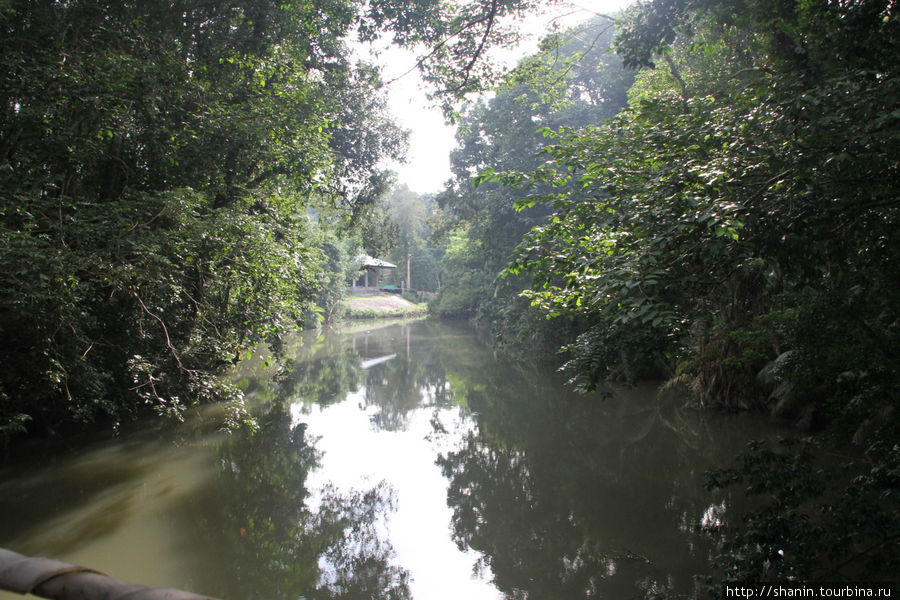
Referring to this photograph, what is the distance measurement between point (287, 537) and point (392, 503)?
1290 millimetres

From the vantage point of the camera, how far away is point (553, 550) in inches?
191

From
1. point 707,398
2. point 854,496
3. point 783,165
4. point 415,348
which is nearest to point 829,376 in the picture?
point 854,496

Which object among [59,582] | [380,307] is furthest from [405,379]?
[380,307]

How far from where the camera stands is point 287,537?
5164mm

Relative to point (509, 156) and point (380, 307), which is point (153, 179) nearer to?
point (509, 156)

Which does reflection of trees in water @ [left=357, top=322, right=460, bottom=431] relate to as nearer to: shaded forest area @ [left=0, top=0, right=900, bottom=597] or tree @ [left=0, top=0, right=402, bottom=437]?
shaded forest area @ [left=0, top=0, right=900, bottom=597]

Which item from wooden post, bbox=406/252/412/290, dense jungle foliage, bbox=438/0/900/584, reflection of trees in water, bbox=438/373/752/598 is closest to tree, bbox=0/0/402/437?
reflection of trees in water, bbox=438/373/752/598

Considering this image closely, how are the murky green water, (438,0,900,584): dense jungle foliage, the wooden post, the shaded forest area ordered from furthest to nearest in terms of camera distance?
1. the wooden post
2. the murky green water
3. the shaded forest area
4. (438,0,900,584): dense jungle foliage

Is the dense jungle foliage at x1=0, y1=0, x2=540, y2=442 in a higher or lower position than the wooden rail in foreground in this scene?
higher

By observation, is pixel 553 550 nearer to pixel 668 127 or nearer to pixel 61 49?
pixel 668 127

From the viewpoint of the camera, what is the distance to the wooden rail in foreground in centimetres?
102

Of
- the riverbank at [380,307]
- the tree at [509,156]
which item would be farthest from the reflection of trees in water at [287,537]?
the riverbank at [380,307]

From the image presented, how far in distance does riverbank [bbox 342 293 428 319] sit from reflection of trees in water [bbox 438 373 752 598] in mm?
26330

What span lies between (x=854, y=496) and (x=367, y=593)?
11.4 ft
